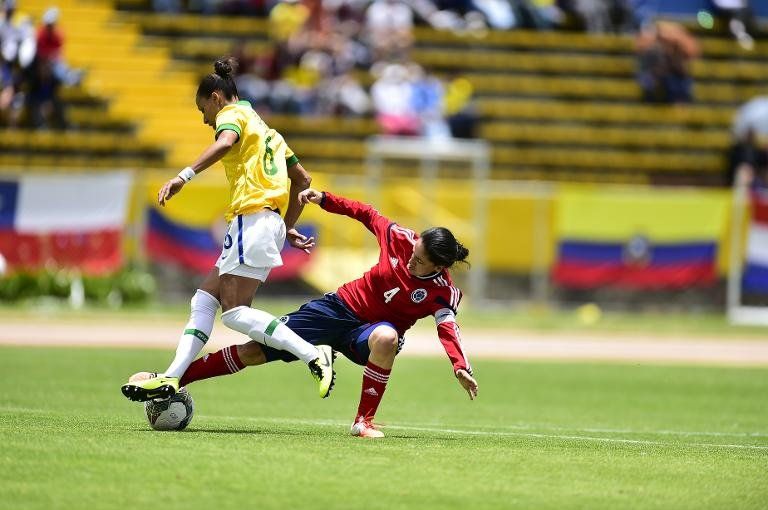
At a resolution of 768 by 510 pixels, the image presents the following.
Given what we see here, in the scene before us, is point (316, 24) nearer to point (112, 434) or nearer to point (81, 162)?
Result: point (81, 162)

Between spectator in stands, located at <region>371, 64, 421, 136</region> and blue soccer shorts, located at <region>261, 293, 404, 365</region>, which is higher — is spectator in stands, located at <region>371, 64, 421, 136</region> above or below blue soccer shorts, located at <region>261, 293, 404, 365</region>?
above

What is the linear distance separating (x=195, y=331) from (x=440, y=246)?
1792mm

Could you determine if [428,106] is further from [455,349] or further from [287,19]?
[455,349]

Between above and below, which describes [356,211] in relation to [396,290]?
above

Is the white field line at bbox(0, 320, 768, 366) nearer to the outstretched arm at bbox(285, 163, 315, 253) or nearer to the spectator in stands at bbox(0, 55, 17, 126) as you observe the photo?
the spectator in stands at bbox(0, 55, 17, 126)

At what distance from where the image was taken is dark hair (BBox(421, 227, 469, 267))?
922cm

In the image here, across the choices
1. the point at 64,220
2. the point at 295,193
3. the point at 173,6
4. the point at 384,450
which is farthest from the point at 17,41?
the point at 384,450

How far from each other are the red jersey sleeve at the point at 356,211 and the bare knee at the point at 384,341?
30.5 inches

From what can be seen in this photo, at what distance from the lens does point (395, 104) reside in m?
28.4

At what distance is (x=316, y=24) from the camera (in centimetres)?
2948

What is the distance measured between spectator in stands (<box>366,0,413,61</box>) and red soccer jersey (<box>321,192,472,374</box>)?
64.8ft

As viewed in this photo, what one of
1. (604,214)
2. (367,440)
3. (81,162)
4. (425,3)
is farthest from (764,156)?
(367,440)

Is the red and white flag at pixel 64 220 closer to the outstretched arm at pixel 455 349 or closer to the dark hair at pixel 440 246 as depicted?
the outstretched arm at pixel 455 349

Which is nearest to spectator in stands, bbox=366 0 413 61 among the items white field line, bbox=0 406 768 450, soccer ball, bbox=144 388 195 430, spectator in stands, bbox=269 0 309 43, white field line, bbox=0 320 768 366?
spectator in stands, bbox=269 0 309 43
